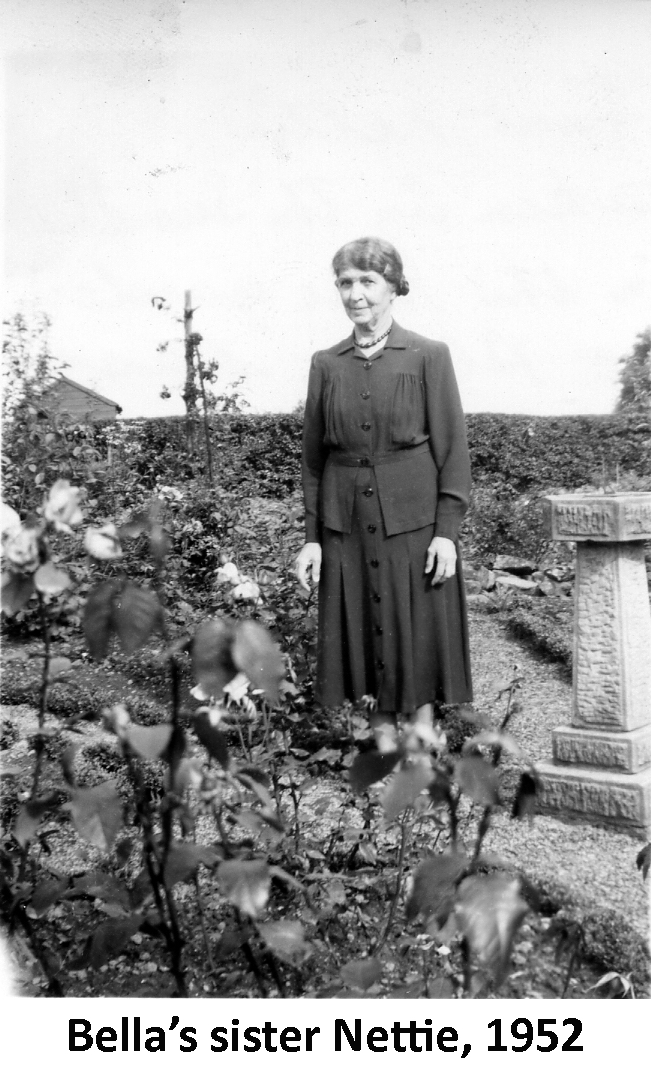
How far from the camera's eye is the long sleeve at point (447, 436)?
3.32 m

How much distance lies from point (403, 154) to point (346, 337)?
63 cm

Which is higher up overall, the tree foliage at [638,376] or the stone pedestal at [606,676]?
the tree foliage at [638,376]

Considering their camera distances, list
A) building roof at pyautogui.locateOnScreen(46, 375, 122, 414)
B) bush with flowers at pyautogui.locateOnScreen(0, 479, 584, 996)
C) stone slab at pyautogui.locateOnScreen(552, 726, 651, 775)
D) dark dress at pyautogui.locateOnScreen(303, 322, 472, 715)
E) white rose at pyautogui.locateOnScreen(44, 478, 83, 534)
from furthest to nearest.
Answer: building roof at pyautogui.locateOnScreen(46, 375, 122, 414)
stone slab at pyautogui.locateOnScreen(552, 726, 651, 775)
dark dress at pyautogui.locateOnScreen(303, 322, 472, 715)
white rose at pyautogui.locateOnScreen(44, 478, 83, 534)
bush with flowers at pyautogui.locateOnScreen(0, 479, 584, 996)

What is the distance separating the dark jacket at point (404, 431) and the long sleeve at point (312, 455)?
0.09 m

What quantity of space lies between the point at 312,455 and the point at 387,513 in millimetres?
379

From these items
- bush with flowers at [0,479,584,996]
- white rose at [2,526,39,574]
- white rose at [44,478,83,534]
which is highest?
white rose at [44,478,83,534]

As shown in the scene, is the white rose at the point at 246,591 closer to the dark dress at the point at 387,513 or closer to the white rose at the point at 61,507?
the dark dress at the point at 387,513

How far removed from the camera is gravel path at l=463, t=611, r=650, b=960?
286 centimetres

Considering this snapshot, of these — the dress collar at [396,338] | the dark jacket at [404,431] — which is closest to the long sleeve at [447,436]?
the dark jacket at [404,431]

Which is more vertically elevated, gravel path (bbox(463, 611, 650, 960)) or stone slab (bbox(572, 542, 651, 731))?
stone slab (bbox(572, 542, 651, 731))

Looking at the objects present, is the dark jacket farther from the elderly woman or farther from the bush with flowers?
the bush with flowers

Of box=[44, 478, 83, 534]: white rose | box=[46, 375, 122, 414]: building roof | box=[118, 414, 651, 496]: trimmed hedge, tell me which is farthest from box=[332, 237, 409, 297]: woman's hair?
box=[44, 478, 83, 534]: white rose
